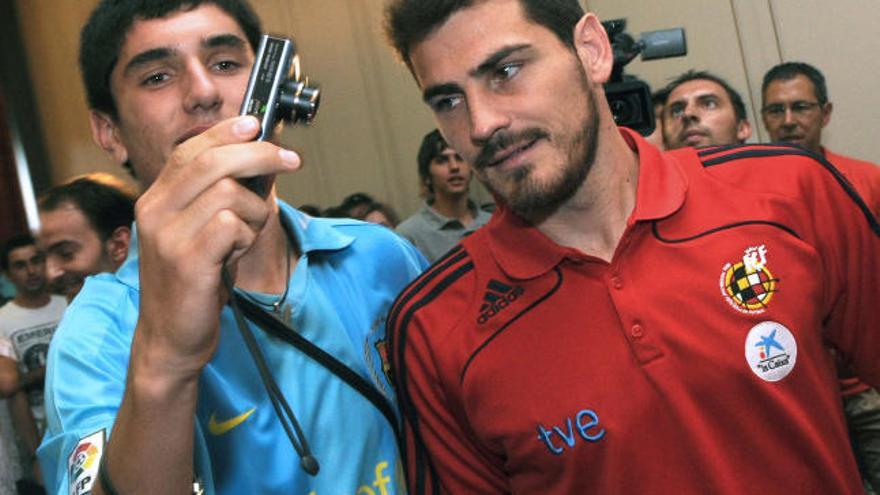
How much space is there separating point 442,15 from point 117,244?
7.93 ft

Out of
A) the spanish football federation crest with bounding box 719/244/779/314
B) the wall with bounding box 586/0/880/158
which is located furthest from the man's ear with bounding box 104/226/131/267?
the wall with bounding box 586/0/880/158

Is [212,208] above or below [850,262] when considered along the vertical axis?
above

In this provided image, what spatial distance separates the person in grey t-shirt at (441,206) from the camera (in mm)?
5668

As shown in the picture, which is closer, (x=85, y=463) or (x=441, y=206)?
(x=85, y=463)

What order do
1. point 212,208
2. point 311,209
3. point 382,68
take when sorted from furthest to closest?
point 382,68, point 311,209, point 212,208

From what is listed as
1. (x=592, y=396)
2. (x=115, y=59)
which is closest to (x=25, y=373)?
(x=115, y=59)

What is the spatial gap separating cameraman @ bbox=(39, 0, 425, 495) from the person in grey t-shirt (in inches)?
148

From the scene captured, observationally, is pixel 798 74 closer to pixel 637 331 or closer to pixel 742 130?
pixel 742 130

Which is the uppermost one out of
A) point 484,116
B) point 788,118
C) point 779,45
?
point 484,116

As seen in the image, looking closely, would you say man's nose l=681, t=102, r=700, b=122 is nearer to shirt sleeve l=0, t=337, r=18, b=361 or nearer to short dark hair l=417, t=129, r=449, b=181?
short dark hair l=417, t=129, r=449, b=181

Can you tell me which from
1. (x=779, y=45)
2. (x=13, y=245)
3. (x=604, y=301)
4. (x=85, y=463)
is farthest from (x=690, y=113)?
(x=13, y=245)

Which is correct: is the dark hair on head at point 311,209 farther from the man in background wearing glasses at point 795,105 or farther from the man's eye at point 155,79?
the man's eye at point 155,79

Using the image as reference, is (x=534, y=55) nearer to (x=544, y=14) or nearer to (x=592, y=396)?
(x=544, y=14)

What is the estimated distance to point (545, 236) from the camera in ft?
5.59
